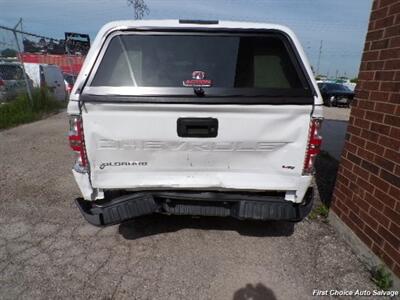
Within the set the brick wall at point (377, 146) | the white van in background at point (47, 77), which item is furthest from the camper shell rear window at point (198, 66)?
the white van in background at point (47, 77)

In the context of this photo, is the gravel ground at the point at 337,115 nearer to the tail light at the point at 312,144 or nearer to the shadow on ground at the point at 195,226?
the shadow on ground at the point at 195,226

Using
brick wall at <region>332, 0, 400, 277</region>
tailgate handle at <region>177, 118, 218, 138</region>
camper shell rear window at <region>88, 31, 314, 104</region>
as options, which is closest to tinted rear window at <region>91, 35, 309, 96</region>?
camper shell rear window at <region>88, 31, 314, 104</region>

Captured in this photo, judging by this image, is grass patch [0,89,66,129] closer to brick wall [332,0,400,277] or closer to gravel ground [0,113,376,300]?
gravel ground [0,113,376,300]

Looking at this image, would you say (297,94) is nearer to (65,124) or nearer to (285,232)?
(285,232)

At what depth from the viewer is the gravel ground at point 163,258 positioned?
8.27ft

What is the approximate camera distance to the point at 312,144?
257cm

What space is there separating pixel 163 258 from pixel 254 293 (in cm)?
91

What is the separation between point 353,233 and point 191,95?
2214 millimetres

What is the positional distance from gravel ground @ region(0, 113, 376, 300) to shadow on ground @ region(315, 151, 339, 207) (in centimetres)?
85

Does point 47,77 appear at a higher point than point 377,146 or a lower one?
higher

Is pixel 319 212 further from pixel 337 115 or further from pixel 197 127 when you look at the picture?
pixel 337 115

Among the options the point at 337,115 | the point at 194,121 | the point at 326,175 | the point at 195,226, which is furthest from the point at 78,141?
the point at 337,115

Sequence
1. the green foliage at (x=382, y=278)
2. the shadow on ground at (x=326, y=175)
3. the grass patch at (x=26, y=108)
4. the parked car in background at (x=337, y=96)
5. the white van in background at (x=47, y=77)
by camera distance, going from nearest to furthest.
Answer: the green foliage at (x=382, y=278) < the shadow on ground at (x=326, y=175) < the grass patch at (x=26, y=108) < the white van in background at (x=47, y=77) < the parked car in background at (x=337, y=96)

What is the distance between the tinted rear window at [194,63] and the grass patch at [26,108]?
7.75m
